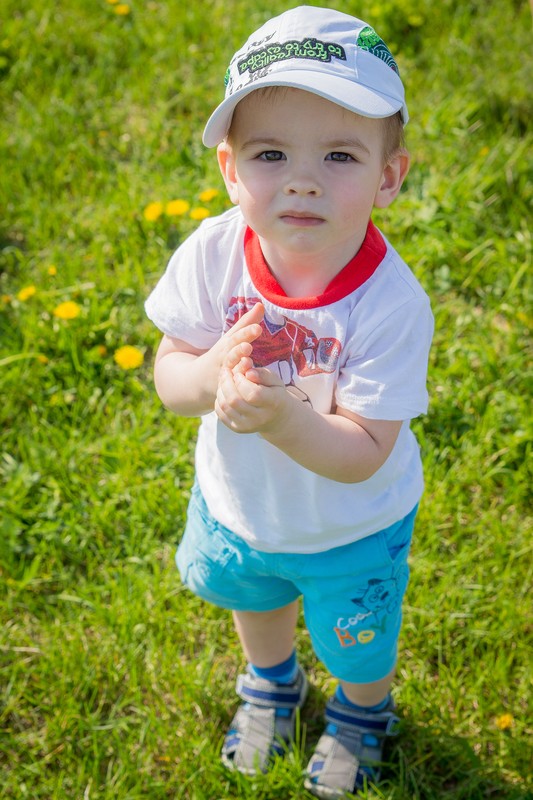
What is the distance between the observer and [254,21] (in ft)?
11.8

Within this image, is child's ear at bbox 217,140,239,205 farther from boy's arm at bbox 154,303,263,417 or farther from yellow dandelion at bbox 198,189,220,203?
yellow dandelion at bbox 198,189,220,203

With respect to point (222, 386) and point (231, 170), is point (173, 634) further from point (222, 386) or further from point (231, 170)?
point (231, 170)

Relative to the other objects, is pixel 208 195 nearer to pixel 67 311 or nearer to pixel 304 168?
pixel 67 311

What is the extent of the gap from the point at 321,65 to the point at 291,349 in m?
0.42

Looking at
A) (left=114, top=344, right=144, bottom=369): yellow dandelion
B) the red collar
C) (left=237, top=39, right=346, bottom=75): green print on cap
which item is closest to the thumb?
the red collar

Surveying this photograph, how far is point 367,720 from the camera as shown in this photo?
195 centimetres

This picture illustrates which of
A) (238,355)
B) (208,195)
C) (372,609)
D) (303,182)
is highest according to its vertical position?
(208,195)

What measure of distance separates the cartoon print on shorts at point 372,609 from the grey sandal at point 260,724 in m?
0.39

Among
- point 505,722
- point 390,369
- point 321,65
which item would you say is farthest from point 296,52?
point 505,722

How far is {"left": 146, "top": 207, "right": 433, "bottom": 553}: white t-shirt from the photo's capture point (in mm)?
1374

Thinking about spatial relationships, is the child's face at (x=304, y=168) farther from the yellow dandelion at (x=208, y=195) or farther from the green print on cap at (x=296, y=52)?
the yellow dandelion at (x=208, y=195)

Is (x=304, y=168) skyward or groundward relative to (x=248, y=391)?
skyward

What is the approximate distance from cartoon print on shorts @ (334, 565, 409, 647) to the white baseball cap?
0.83m

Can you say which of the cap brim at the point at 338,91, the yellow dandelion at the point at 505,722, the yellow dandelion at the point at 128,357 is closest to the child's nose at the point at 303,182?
the cap brim at the point at 338,91
